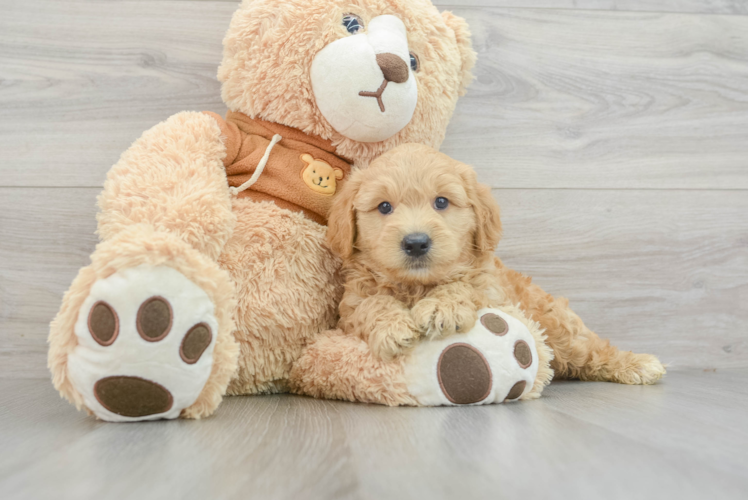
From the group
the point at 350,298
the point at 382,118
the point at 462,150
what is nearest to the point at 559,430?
the point at 350,298

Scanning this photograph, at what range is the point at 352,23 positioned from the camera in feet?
3.93

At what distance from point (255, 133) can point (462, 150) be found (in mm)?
659

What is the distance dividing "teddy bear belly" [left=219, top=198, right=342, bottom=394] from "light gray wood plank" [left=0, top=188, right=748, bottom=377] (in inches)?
27.7

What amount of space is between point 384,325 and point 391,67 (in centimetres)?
54

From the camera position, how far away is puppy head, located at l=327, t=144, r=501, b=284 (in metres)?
1.06

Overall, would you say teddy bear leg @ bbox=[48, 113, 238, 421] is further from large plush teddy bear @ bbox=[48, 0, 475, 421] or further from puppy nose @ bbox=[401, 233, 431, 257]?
puppy nose @ bbox=[401, 233, 431, 257]

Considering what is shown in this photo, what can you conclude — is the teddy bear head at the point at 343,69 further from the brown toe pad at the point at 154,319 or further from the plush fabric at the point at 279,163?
the brown toe pad at the point at 154,319

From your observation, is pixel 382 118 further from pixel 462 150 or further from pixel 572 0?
pixel 572 0

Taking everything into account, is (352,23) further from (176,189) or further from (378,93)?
(176,189)

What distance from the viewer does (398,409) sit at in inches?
39.9

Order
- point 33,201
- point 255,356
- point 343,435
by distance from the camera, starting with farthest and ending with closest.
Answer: point 33,201 → point 255,356 → point 343,435

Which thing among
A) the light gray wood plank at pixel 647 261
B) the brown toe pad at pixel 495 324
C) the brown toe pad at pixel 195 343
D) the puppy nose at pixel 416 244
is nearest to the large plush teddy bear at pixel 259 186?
the brown toe pad at pixel 195 343

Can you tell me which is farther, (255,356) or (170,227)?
(255,356)

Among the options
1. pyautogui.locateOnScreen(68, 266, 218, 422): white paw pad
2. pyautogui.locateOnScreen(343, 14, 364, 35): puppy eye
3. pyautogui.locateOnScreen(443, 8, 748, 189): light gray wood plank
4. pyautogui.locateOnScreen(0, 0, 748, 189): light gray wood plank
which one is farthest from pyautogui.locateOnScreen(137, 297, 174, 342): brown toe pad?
pyautogui.locateOnScreen(443, 8, 748, 189): light gray wood plank
